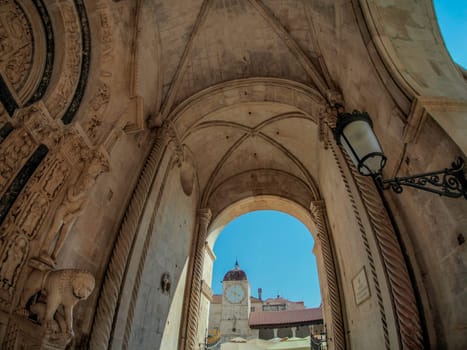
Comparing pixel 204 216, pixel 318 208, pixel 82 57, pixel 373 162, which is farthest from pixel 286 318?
pixel 373 162

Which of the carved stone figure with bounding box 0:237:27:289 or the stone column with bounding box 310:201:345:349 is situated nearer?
the carved stone figure with bounding box 0:237:27:289

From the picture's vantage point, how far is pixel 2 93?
10.5 ft

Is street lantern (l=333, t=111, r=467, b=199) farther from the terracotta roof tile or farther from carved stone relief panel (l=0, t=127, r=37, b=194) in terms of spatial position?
the terracotta roof tile

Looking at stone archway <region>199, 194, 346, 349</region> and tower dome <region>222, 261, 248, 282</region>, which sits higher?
tower dome <region>222, 261, 248, 282</region>

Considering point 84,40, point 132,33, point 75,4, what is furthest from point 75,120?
point 132,33

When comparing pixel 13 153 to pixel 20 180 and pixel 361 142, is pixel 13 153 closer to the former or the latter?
pixel 20 180

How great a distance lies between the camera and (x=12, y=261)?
3.06 m

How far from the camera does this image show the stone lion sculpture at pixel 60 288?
317cm

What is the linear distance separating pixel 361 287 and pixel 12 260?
4.84 m

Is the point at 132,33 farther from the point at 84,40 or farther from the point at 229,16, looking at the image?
the point at 229,16

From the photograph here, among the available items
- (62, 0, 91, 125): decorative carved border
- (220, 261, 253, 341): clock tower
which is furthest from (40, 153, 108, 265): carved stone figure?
(220, 261, 253, 341): clock tower

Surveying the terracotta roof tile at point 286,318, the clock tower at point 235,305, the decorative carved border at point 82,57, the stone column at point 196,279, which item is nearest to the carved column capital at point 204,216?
the stone column at point 196,279

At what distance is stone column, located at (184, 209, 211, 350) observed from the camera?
707 centimetres

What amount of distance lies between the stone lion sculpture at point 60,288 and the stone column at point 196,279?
14.4 feet
